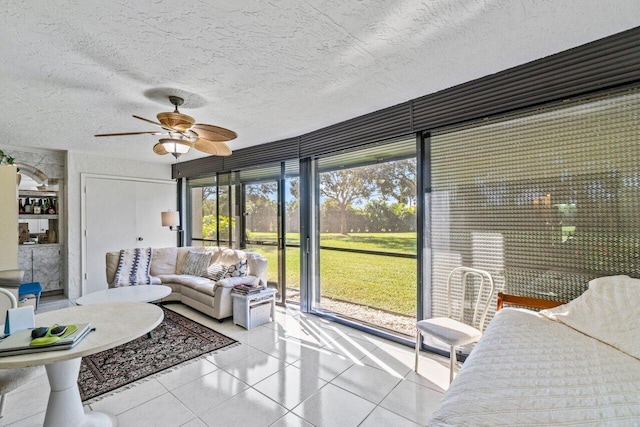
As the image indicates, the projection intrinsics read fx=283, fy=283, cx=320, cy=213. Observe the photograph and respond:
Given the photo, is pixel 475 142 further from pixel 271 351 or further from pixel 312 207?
pixel 271 351

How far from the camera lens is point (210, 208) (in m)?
5.69

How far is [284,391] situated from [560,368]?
71.0 inches

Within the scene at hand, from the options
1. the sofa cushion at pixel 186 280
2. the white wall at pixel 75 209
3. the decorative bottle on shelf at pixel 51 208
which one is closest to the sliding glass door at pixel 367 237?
the sofa cushion at pixel 186 280

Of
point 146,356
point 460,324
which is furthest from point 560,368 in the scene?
point 146,356

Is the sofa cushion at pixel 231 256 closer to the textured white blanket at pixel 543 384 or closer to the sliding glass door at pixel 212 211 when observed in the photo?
the sliding glass door at pixel 212 211

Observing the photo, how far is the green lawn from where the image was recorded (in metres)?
3.67

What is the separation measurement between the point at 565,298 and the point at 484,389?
1.53 meters

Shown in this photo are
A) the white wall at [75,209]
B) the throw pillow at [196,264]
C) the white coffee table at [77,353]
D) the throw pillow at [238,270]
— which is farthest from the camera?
the white wall at [75,209]

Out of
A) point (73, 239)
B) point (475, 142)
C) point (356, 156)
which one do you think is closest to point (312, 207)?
point (356, 156)

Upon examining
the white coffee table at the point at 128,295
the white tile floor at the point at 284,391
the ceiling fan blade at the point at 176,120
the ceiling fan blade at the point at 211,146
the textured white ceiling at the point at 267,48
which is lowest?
the white tile floor at the point at 284,391

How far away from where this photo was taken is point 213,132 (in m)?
2.54

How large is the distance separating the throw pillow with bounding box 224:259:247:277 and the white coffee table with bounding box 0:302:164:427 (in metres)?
2.02

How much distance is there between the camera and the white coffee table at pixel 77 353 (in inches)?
54.0

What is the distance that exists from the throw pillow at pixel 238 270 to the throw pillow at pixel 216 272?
0.37 feet
